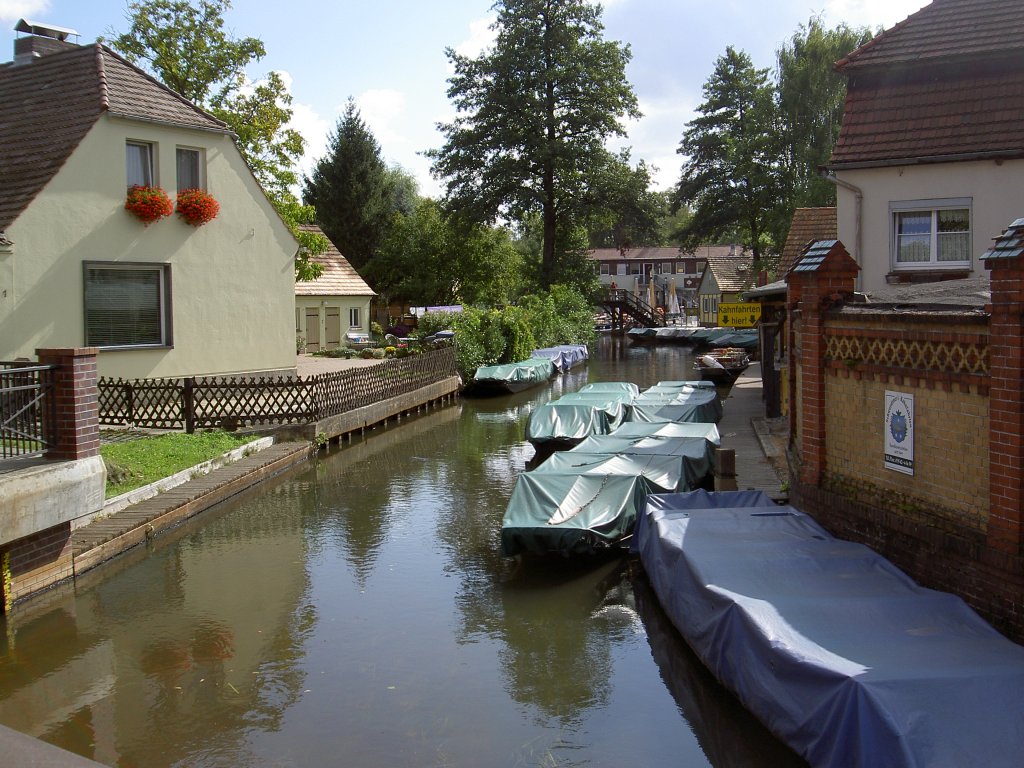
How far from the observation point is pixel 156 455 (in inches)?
655

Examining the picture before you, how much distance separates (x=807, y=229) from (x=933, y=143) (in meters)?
9.50

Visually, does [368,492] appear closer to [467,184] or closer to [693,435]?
[693,435]

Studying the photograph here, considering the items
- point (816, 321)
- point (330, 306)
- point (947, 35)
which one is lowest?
point (816, 321)

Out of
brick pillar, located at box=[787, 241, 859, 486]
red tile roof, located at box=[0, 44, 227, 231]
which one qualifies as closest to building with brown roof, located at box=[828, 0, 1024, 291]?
brick pillar, located at box=[787, 241, 859, 486]

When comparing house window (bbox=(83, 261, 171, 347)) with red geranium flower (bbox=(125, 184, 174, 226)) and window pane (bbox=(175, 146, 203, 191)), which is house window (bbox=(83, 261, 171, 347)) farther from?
window pane (bbox=(175, 146, 203, 191))

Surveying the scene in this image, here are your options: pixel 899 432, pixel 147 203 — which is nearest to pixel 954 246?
pixel 899 432

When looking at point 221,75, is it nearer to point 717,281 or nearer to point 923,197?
point 923,197

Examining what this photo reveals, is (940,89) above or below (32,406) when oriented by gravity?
above

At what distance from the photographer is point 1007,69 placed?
17.6m

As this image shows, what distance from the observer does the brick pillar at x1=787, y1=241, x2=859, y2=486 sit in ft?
35.8

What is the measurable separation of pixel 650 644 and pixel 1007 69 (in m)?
13.8

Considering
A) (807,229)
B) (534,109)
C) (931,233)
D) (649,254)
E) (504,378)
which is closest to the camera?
(931,233)

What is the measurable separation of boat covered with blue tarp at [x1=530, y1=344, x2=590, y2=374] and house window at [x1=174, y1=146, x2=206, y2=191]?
2052 cm

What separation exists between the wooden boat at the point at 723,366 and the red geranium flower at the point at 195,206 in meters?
19.8
